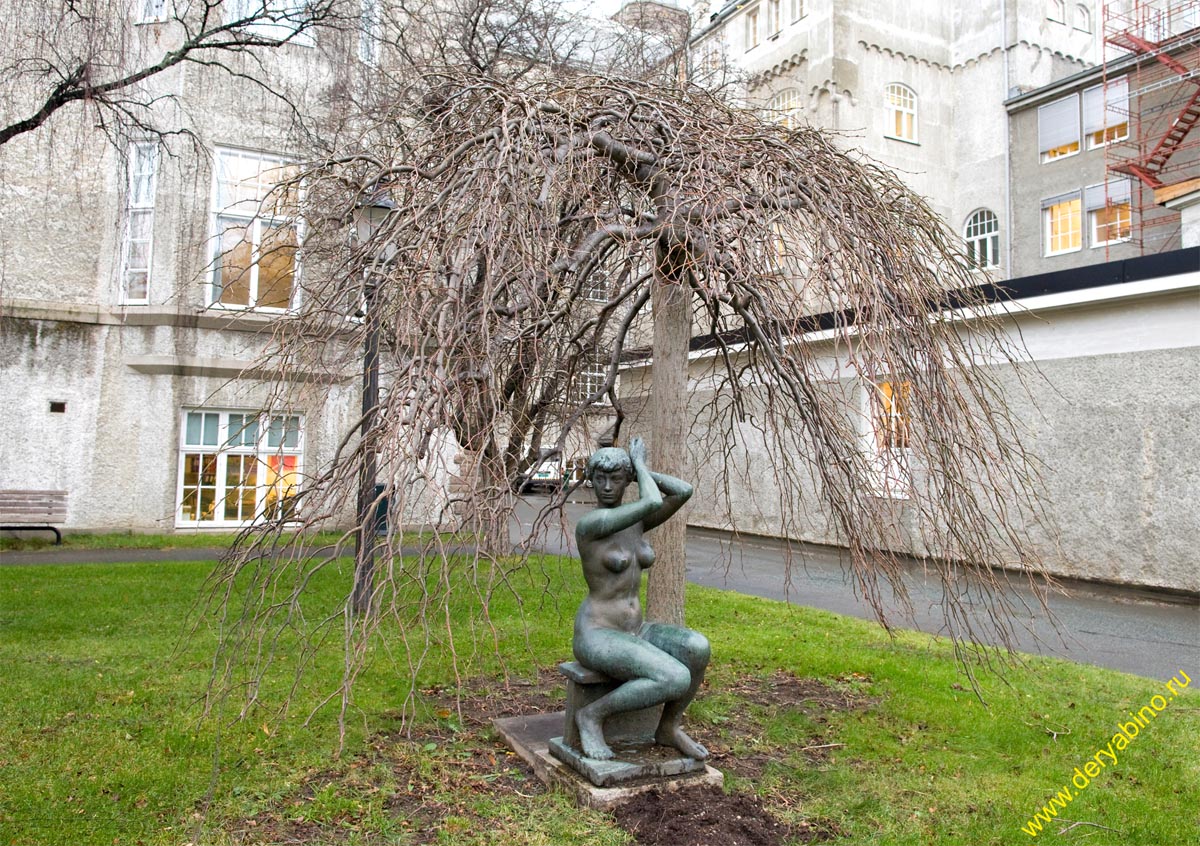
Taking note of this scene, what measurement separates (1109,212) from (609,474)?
25871 millimetres

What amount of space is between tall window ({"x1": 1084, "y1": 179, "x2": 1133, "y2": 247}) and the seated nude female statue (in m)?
25.1

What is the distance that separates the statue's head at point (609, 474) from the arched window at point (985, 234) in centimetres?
2735

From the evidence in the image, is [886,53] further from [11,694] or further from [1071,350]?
[11,694]

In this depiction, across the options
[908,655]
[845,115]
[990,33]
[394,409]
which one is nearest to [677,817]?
[394,409]

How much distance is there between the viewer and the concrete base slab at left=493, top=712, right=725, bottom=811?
4078 millimetres

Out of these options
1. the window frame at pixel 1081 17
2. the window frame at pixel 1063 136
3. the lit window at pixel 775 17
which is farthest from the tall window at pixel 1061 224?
the lit window at pixel 775 17

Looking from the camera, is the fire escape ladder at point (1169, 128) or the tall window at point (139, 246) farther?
the fire escape ladder at point (1169, 128)

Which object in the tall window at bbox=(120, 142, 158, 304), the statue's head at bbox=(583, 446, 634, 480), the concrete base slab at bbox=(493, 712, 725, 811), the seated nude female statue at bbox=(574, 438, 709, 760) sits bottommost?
the concrete base slab at bbox=(493, 712, 725, 811)

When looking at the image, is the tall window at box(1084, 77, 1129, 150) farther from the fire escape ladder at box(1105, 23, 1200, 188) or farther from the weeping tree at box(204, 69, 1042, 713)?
the weeping tree at box(204, 69, 1042, 713)

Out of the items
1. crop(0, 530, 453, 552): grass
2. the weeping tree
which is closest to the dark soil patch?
the weeping tree

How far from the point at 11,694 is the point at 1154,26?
33.5 meters

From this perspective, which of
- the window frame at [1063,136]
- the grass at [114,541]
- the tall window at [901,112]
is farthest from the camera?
the tall window at [901,112]

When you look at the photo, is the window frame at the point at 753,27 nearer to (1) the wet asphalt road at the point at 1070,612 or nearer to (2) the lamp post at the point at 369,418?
(1) the wet asphalt road at the point at 1070,612

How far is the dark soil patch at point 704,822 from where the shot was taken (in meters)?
3.79
